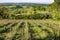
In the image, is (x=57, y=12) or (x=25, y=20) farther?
(x=25, y=20)

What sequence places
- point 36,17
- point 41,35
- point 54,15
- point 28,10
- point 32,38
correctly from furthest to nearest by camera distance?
point 28,10 < point 36,17 < point 54,15 < point 41,35 < point 32,38

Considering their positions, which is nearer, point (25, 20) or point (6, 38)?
point (6, 38)

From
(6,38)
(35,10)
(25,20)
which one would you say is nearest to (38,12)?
(35,10)

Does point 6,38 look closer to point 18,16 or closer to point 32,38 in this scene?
point 32,38

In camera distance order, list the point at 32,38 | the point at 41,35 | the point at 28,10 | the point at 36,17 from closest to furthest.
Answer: the point at 32,38, the point at 41,35, the point at 36,17, the point at 28,10

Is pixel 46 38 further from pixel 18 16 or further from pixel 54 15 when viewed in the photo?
pixel 18 16

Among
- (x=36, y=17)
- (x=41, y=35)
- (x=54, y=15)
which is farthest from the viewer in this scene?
(x=36, y=17)

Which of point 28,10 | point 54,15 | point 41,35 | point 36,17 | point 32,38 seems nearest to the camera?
point 32,38

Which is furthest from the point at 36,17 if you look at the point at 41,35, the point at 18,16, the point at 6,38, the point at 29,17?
the point at 6,38
